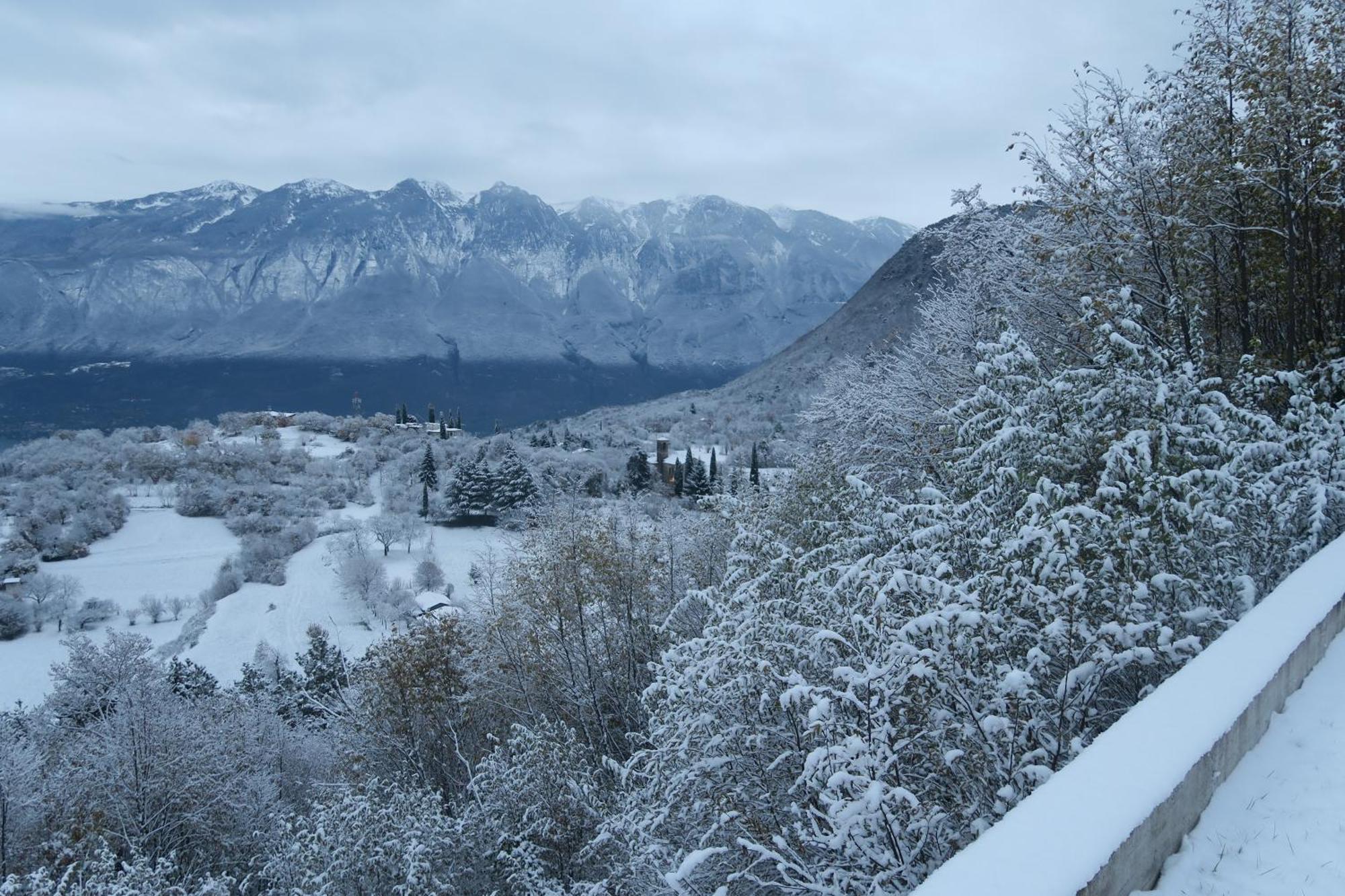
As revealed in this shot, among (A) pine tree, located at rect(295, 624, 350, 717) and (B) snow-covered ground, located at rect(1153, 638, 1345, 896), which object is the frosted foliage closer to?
(B) snow-covered ground, located at rect(1153, 638, 1345, 896)

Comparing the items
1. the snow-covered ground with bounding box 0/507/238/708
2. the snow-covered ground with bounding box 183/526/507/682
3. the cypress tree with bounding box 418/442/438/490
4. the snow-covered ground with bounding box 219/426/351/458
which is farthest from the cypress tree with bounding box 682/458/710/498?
the snow-covered ground with bounding box 219/426/351/458

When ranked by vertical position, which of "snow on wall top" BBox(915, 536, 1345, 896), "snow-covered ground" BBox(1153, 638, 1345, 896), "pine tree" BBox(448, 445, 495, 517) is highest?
"snow on wall top" BBox(915, 536, 1345, 896)

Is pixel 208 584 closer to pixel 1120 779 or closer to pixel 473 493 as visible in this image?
pixel 473 493

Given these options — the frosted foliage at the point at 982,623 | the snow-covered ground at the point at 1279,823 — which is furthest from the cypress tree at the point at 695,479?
the snow-covered ground at the point at 1279,823

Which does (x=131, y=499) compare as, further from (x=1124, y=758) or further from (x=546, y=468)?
(x=1124, y=758)

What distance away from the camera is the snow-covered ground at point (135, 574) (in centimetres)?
3491

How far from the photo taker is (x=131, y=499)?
217 feet

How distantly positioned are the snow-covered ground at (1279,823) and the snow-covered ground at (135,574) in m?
38.9

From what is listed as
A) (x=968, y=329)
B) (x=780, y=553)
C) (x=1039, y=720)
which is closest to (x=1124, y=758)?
(x=1039, y=720)

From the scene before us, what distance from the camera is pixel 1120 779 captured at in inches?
94.7

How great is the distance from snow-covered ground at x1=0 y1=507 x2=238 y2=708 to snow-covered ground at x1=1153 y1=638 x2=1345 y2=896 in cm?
3887

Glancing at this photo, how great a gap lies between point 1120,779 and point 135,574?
60.2m

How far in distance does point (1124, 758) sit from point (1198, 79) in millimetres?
8689

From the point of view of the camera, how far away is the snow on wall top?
6.50ft
